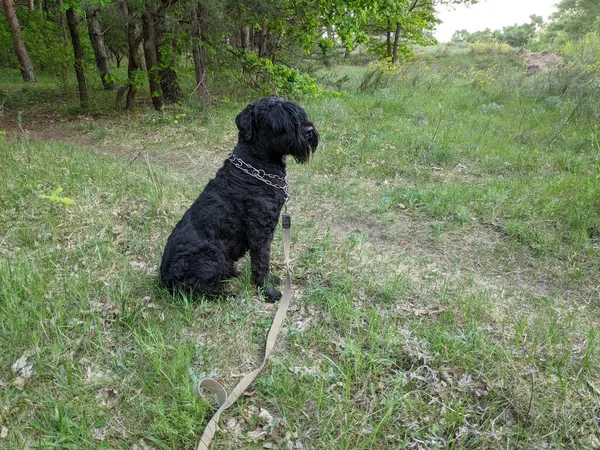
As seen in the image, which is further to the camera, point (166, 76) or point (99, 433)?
point (166, 76)

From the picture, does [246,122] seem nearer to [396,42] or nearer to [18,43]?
[396,42]

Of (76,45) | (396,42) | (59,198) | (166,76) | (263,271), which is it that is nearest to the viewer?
(263,271)

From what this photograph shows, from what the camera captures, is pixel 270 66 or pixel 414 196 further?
pixel 270 66

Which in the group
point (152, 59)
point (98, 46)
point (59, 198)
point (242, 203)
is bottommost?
point (59, 198)

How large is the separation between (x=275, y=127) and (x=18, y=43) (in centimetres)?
1797

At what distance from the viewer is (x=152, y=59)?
9.94 metres

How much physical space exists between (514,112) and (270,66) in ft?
20.8

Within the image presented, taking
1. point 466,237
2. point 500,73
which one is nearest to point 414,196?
point 466,237

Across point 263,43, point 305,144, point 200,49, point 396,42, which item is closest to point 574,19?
point 396,42

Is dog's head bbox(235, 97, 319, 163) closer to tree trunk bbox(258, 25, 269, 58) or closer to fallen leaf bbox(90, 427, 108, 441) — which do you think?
fallen leaf bbox(90, 427, 108, 441)

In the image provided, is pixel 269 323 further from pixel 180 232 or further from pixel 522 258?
Answer: pixel 522 258

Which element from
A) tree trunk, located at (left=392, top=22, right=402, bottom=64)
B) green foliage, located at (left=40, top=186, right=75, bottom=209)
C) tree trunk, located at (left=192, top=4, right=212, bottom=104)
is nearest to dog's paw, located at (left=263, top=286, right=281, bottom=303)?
green foliage, located at (left=40, top=186, right=75, bottom=209)

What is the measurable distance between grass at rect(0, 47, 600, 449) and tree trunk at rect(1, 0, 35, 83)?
1182 centimetres

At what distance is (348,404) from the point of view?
218cm
